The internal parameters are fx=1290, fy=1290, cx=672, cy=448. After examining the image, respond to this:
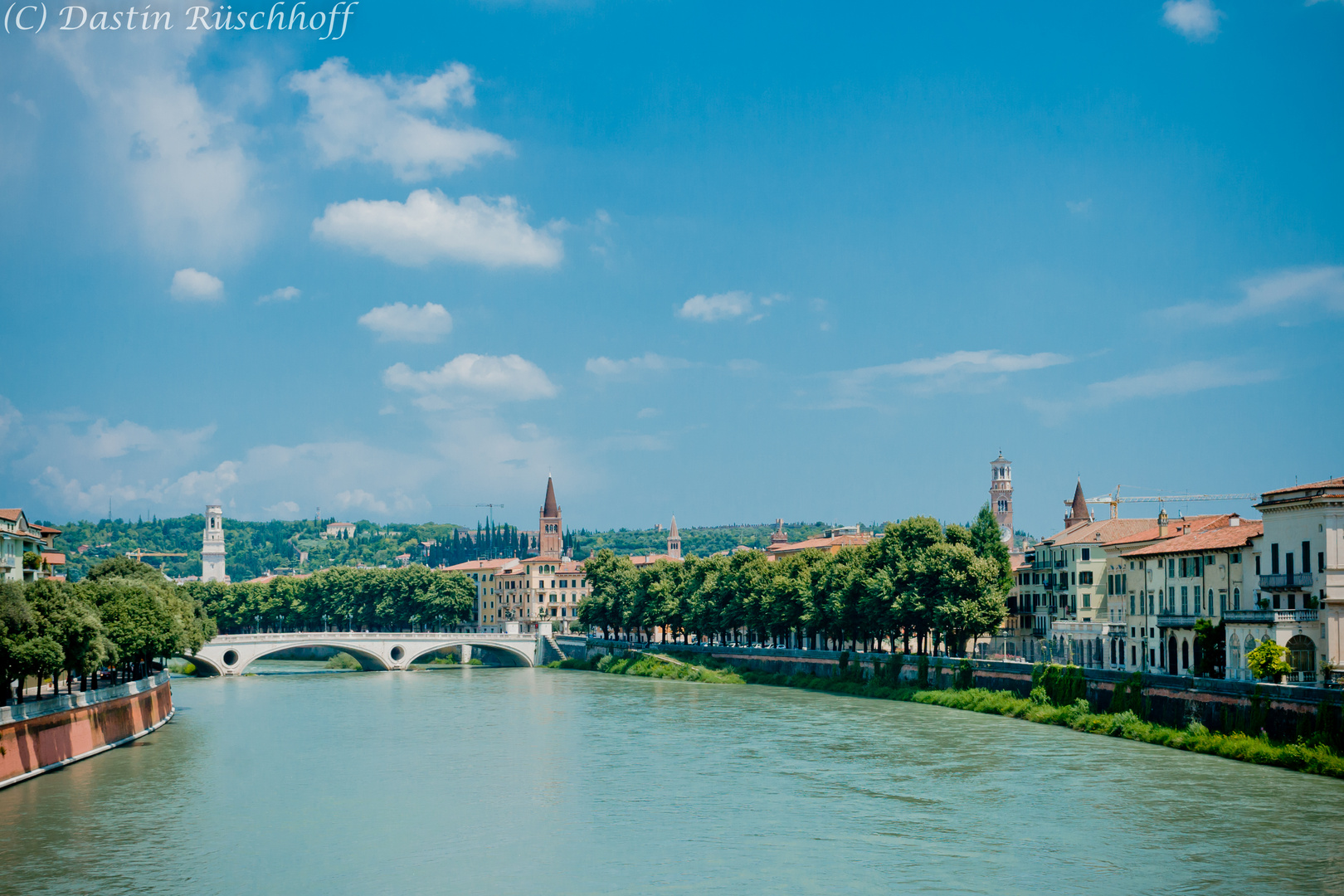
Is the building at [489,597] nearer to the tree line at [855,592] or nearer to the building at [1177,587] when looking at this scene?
the tree line at [855,592]

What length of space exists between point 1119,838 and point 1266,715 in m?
12.5

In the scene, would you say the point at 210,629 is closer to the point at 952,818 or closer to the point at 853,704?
the point at 853,704

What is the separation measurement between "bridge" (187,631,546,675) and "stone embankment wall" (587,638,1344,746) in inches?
1837

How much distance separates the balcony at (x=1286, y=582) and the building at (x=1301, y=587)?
0.09 feet

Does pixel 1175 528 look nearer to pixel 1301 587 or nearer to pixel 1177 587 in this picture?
pixel 1177 587

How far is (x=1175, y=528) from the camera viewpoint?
67.1 meters

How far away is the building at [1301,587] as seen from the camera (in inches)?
1690

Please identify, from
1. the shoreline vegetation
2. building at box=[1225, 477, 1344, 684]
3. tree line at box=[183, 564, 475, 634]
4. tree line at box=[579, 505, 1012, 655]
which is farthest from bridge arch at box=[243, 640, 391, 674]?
building at box=[1225, 477, 1344, 684]

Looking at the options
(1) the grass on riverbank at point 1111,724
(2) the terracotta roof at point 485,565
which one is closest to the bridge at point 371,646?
(1) the grass on riverbank at point 1111,724

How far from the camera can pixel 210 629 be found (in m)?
77.4

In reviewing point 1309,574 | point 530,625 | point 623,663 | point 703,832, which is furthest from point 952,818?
point 530,625

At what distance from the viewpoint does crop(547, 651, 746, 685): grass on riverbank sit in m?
81.9

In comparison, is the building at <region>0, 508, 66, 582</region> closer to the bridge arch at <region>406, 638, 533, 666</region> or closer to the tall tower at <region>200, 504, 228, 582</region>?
the bridge arch at <region>406, 638, 533, 666</region>

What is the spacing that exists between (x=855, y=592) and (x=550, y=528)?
12153 cm
